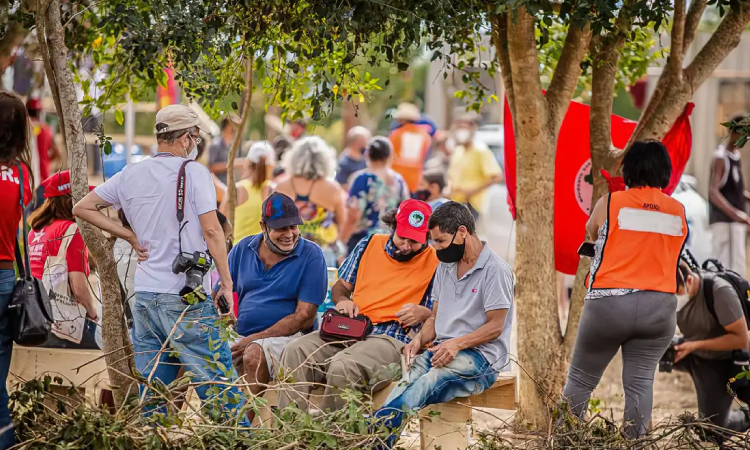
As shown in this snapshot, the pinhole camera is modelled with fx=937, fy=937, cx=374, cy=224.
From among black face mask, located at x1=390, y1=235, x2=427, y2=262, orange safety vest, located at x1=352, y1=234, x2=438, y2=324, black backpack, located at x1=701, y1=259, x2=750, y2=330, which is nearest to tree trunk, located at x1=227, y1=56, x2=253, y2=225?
orange safety vest, located at x1=352, y1=234, x2=438, y2=324

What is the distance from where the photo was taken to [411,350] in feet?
16.9

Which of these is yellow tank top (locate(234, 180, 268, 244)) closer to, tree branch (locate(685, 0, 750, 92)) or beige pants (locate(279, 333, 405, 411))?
beige pants (locate(279, 333, 405, 411))

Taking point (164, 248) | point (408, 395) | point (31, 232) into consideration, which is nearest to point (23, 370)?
point (31, 232)

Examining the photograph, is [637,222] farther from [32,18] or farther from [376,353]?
[32,18]

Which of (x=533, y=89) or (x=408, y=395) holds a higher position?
(x=533, y=89)

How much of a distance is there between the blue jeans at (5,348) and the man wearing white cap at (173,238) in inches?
17.0

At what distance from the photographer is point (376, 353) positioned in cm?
523

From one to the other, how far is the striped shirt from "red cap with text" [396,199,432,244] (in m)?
0.21

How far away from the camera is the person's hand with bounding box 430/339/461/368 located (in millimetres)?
4840

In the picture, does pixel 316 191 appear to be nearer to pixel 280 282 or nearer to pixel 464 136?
pixel 280 282

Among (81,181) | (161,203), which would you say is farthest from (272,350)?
(81,181)

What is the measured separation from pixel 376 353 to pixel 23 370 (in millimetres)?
2203

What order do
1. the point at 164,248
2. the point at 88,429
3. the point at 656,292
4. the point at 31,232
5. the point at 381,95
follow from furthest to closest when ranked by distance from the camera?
the point at 381,95 → the point at 31,232 → the point at 656,292 → the point at 164,248 → the point at 88,429

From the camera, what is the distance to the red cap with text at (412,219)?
5.47 m
